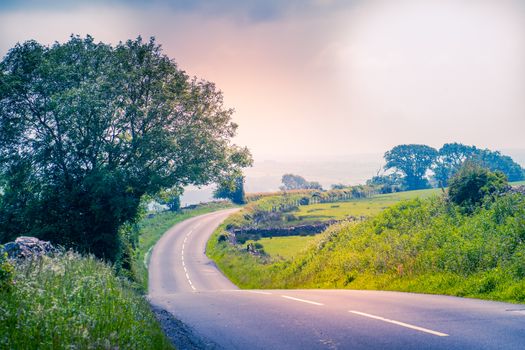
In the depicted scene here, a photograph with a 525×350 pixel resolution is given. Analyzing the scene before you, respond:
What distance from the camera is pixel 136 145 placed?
3167cm

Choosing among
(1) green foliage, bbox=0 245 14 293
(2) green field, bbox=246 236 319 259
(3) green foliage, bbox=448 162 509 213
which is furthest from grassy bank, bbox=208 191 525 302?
(1) green foliage, bbox=0 245 14 293

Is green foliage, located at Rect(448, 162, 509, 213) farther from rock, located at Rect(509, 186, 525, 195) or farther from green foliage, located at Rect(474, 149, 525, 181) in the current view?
green foliage, located at Rect(474, 149, 525, 181)

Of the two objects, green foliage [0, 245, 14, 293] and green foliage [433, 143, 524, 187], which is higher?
green foliage [433, 143, 524, 187]

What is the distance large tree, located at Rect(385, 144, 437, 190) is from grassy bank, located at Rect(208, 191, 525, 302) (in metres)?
106

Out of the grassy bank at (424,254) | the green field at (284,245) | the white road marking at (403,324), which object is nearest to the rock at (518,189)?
the grassy bank at (424,254)

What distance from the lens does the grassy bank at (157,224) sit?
59969 millimetres

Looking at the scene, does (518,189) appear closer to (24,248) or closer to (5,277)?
(24,248)

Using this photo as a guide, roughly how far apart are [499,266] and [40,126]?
30.8 m

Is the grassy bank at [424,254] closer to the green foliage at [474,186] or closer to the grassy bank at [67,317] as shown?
the green foliage at [474,186]

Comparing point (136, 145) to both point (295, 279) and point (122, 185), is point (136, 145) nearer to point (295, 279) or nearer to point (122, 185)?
point (122, 185)

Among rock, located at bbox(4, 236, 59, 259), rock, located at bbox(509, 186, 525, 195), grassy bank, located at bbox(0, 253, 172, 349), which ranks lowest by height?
grassy bank, located at bbox(0, 253, 172, 349)

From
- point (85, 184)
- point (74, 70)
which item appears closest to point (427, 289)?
point (85, 184)

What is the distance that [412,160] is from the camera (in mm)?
134125

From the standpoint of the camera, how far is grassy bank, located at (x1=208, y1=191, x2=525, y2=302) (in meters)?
15.2
